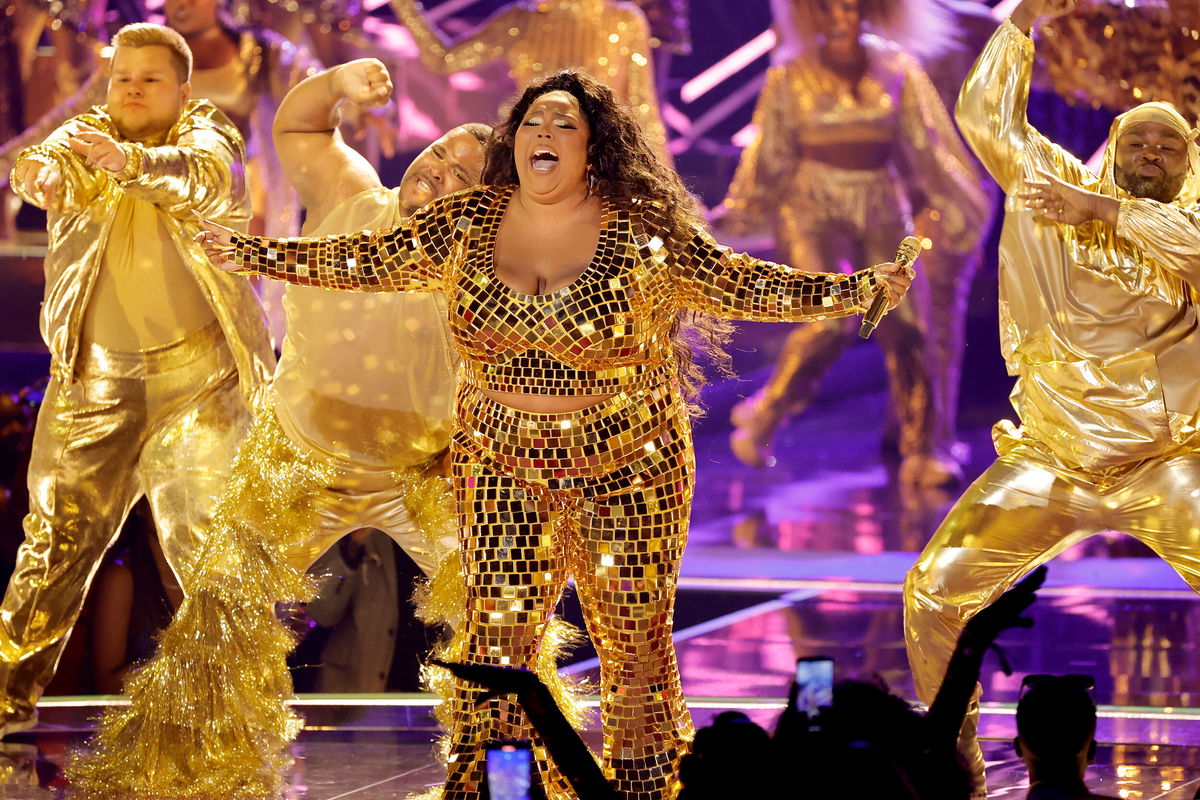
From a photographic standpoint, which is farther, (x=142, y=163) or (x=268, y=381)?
(x=268, y=381)

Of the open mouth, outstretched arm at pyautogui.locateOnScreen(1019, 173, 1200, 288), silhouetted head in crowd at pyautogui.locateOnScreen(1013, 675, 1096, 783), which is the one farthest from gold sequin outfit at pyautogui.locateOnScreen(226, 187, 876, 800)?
silhouetted head in crowd at pyautogui.locateOnScreen(1013, 675, 1096, 783)

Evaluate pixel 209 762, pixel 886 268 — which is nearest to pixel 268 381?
pixel 209 762

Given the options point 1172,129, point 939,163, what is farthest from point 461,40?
point 1172,129

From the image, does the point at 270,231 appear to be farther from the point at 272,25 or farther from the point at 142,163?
the point at 142,163

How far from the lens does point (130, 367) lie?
5141mm

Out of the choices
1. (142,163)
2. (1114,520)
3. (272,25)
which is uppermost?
(272,25)

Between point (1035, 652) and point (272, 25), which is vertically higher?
point (272, 25)

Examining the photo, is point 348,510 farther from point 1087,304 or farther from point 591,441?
point 1087,304

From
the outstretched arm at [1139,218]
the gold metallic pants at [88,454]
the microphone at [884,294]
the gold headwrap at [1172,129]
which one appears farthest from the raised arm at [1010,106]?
the gold metallic pants at [88,454]

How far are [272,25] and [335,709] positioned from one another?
2.76 meters

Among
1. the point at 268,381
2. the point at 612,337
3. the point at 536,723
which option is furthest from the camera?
the point at 268,381

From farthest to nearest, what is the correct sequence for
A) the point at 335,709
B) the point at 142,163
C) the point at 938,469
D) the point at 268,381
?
the point at 938,469
the point at 335,709
the point at 268,381
the point at 142,163

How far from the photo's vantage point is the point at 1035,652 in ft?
20.2

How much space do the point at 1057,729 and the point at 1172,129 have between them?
254 cm
